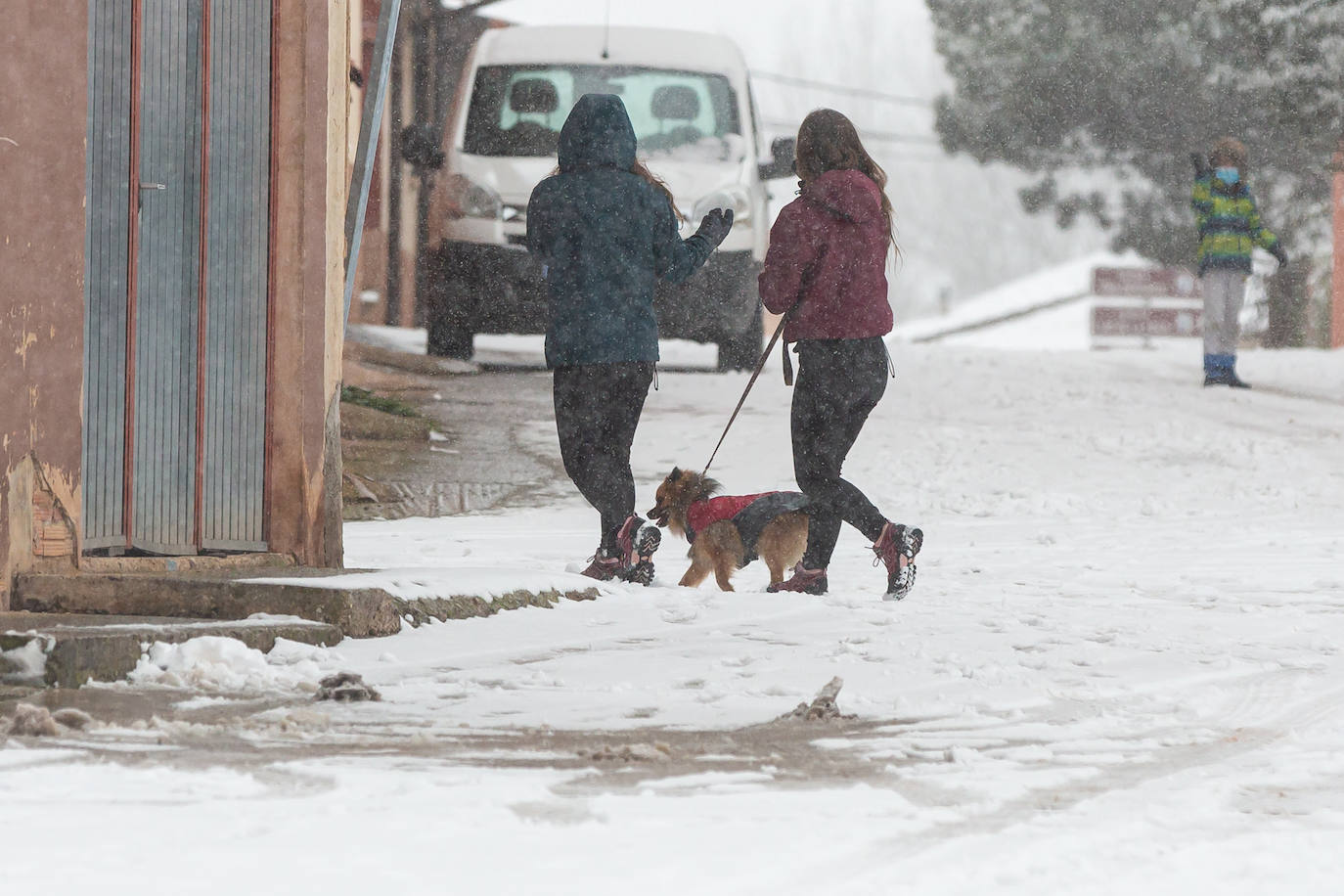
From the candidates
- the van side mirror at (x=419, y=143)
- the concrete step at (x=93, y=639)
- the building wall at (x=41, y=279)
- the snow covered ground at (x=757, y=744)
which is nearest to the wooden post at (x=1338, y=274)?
the van side mirror at (x=419, y=143)

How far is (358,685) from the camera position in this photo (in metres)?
4.86

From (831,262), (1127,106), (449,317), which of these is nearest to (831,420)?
(831,262)

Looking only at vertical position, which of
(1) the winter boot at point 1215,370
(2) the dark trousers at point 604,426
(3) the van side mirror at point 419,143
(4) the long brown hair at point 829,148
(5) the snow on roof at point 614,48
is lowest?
(1) the winter boot at point 1215,370

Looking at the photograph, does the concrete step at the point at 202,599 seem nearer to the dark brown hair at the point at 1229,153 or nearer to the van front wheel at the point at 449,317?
the van front wheel at the point at 449,317

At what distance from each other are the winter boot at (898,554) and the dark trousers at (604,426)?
934mm

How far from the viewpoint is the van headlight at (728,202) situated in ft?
44.8

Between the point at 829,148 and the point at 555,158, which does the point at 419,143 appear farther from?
the point at 829,148

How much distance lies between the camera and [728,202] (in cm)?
1373

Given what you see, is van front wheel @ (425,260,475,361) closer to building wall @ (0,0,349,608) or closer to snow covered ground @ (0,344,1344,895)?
snow covered ground @ (0,344,1344,895)

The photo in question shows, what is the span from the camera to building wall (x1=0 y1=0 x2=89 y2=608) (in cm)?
566

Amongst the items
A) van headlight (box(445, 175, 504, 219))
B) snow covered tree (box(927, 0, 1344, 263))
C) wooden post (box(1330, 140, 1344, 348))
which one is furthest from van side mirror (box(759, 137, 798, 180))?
wooden post (box(1330, 140, 1344, 348))

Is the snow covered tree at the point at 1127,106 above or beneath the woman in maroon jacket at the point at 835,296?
above

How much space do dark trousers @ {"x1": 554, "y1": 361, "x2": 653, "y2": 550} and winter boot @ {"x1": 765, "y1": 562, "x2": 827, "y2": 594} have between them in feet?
2.23

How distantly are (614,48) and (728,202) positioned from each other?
169 cm
